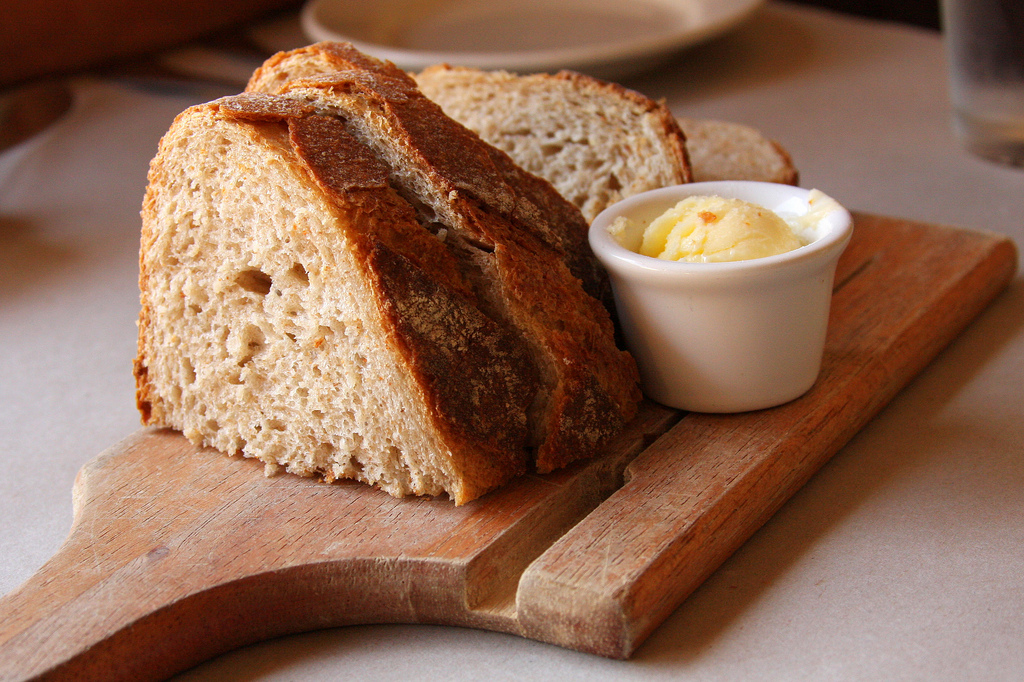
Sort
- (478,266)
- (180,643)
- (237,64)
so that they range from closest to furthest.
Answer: (180,643)
(478,266)
(237,64)

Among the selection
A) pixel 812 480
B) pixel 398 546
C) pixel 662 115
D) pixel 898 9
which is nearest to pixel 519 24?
pixel 898 9

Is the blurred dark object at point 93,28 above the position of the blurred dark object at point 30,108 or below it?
above

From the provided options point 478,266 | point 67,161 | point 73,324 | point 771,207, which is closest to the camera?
point 478,266

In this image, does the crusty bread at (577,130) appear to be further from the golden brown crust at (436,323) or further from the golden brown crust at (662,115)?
the golden brown crust at (436,323)

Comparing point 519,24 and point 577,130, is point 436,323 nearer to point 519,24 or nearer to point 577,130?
point 577,130

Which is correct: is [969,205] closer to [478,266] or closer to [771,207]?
[771,207]

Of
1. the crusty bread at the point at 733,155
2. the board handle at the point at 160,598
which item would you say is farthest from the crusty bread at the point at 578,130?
the board handle at the point at 160,598

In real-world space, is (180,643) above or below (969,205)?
above

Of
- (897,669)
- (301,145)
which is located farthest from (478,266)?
(897,669)
